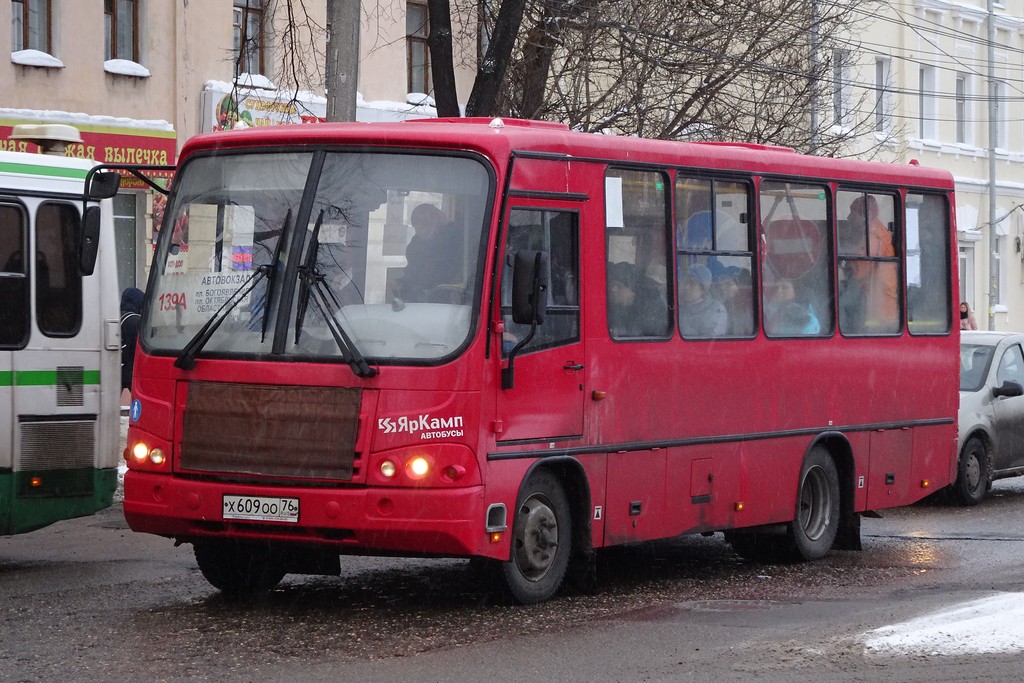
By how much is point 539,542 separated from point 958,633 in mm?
2315

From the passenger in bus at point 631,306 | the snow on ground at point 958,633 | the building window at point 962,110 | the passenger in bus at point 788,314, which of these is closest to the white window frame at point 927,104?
the building window at point 962,110

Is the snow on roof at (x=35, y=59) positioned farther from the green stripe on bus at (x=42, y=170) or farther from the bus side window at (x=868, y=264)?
the bus side window at (x=868, y=264)

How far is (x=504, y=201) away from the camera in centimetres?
976

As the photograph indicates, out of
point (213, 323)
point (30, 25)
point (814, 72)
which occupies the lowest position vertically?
point (213, 323)

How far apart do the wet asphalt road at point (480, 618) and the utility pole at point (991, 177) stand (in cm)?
3036

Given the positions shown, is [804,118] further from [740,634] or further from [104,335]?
[740,634]

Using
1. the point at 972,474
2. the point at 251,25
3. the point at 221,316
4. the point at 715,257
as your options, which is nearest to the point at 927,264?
the point at 715,257

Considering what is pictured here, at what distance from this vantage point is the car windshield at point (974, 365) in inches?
712

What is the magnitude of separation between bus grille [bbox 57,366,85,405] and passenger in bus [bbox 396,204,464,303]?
3.32 m

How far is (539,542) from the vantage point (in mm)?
10133

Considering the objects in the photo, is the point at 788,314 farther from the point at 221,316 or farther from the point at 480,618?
the point at 221,316

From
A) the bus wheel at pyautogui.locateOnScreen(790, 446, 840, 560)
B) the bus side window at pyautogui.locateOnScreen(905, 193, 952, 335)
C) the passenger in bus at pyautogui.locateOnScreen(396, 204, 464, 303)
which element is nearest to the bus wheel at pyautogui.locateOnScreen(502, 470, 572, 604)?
the passenger in bus at pyautogui.locateOnScreen(396, 204, 464, 303)

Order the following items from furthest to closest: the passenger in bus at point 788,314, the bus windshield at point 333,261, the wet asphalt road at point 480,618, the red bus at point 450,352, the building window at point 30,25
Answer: the building window at point 30,25 → the passenger in bus at point 788,314 → the bus windshield at point 333,261 → the red bus at point 450,352 → the wet asphalt road at point 480,618

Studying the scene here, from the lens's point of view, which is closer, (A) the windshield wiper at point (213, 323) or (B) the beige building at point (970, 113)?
(A) the windshield wiper at point (213, 323)
